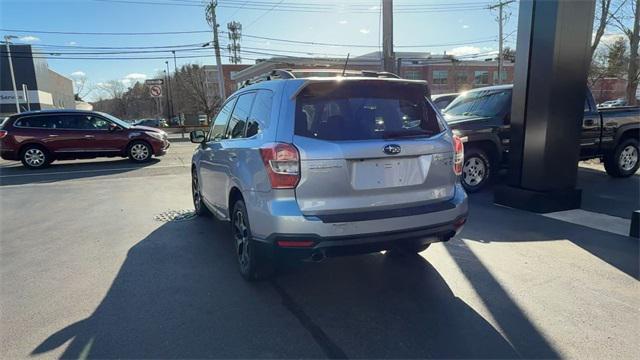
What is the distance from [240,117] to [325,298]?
206 centimetres

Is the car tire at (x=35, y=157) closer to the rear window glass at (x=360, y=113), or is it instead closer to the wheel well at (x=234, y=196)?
the wheel well at (x=234, y=196)

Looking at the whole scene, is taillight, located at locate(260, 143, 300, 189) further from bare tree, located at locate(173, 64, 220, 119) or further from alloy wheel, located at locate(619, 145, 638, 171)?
bare tree, located at locate(173, 64, 220, 119)

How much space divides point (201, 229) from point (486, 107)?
570 centimetres

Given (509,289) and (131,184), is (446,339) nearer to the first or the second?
(509,289)

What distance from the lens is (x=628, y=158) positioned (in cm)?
873

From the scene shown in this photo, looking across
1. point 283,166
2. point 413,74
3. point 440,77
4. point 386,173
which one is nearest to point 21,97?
point 413,74

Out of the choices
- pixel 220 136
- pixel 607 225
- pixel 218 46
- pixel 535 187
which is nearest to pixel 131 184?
pixel 220 136

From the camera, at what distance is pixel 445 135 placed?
143 inches

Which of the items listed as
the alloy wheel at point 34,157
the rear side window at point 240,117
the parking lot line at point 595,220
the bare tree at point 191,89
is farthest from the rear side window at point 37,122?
the bare tree at point 191,89

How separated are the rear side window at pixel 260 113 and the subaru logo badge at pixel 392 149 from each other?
1.01m

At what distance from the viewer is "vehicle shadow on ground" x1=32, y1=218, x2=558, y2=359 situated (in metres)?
2.83

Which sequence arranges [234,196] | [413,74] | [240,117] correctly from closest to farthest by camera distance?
[234,196] < [240,117] < [413,74]

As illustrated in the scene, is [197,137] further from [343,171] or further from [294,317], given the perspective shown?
[294,317]

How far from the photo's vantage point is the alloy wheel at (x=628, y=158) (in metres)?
8.65
